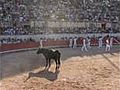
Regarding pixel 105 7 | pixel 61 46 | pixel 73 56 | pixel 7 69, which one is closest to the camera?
pixel 7 69

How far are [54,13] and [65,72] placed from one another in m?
12.0

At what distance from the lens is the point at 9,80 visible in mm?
14039

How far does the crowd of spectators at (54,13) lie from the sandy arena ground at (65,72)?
4475 mm

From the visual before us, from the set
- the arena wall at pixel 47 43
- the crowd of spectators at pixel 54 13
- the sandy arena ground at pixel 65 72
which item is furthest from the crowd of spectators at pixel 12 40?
the sandy arena ground at pixel 65 72

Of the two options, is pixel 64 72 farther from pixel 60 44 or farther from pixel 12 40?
pixel 60 44

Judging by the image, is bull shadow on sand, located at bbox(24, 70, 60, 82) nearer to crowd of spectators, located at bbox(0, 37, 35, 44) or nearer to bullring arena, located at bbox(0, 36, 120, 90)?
bullring arena, located at bbox(0, 36, 120, 90)

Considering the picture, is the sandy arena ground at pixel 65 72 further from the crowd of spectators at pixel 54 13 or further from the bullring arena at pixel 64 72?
the crowd of spectators at pixel 54 13

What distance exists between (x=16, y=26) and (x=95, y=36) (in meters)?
5.67

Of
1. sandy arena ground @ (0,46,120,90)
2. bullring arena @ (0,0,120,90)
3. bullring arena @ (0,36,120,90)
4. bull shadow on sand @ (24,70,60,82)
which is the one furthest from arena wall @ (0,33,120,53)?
bull shadow on sand @ (24,70,60,82)

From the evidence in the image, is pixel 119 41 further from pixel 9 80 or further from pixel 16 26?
pixel 9 80

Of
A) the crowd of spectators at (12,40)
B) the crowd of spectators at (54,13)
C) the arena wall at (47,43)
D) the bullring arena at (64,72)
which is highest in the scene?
the crowd of spectators at (54,13)

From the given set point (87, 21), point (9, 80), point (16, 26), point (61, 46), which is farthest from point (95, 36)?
point (9, 80)

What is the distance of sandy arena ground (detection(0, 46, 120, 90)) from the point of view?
13438mm

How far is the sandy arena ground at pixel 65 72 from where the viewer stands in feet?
44.1
